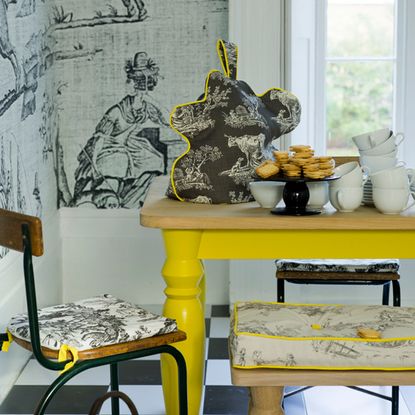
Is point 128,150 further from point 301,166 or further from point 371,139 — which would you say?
point 301,166

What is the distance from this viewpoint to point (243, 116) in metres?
2.69

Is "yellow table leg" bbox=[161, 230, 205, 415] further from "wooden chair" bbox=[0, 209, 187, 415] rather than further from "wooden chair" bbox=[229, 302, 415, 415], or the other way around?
"wooden chair" bbox=[229, 302, 415, 415]

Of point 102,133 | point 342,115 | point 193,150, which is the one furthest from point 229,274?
point 193,150

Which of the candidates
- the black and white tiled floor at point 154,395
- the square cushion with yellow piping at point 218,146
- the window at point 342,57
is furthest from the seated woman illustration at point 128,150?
the square cushion with yellow piping at point 218,146

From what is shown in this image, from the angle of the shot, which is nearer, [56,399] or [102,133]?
[56,399]

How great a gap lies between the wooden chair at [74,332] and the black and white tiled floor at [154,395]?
757 mm

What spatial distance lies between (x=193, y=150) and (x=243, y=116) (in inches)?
7.2

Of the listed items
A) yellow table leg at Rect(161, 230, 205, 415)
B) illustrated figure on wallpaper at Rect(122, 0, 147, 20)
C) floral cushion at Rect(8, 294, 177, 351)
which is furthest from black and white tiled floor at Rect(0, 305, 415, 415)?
illustrated figure on wallpaper at Rect(122, 0, 147, 20)

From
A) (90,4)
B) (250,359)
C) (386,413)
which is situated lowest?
(386,413)

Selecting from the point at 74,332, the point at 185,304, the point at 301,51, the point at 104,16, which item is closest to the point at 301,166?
the point at 185,304

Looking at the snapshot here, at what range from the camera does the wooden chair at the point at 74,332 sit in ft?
6.39

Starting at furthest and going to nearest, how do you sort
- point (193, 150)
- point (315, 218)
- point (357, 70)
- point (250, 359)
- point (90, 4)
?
point (357, 70)
point (90, 4)
point (193, 150)
point (315, 218)
point (250, 359)

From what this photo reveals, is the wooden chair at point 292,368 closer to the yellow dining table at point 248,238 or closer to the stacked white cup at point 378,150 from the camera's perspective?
the yellow dining table at point 248,238

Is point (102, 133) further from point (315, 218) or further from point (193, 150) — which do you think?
point (315, 218)
